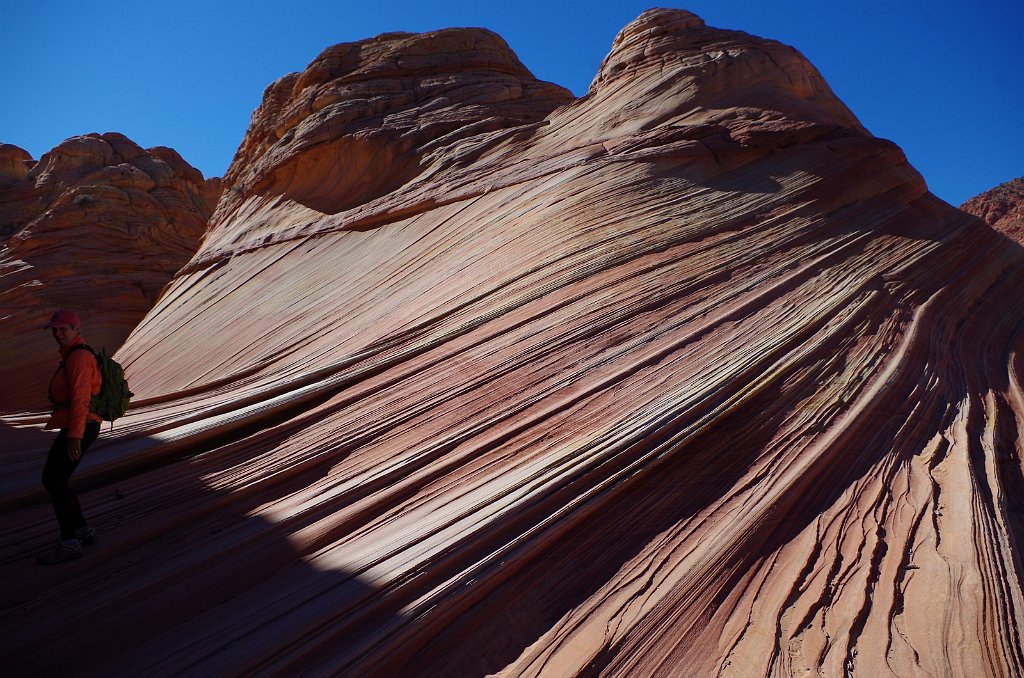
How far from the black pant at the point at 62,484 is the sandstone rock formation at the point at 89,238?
1236cm

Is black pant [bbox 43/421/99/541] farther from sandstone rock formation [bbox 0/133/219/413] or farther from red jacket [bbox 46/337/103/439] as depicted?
sandstone rock formation [bbox 0/133/219/413]

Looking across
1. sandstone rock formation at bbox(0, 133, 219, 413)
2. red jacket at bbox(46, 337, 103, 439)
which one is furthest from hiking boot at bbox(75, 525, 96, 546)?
sandstone rock formation at bbox(0, 133, 219, 413)

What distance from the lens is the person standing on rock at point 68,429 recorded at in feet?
11.5

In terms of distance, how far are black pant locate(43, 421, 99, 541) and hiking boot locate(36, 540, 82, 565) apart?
0.04m

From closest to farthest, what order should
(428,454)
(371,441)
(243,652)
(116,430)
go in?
(243,652)
(428,454)
(371,441)
(116,430)

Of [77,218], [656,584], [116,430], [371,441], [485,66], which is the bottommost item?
[656,584]

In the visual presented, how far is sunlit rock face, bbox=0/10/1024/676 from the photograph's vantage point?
10.0ft

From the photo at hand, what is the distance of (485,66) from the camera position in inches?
475

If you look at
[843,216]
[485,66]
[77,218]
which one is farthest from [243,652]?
[77,218]

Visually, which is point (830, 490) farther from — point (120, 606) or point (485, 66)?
point (485, 66)

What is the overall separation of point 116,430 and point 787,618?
4562 millimetres

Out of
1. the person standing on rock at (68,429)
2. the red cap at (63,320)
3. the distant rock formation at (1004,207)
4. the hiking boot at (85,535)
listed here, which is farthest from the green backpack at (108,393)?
the distant rock formation at (1004,207)

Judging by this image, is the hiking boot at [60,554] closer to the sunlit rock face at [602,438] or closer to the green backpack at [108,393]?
the sunlit rock face at [602,438]

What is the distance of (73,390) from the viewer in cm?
354
